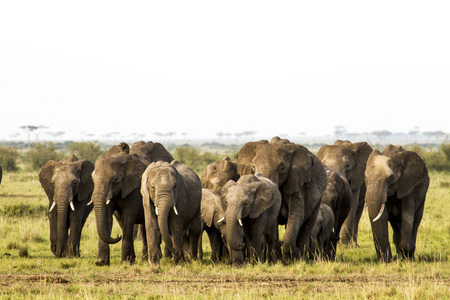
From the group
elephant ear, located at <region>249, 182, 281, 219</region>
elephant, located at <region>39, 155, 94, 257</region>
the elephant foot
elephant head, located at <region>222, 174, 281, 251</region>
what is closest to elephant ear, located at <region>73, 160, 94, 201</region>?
elephant, located at <region>39, 155, 94, 257</region>

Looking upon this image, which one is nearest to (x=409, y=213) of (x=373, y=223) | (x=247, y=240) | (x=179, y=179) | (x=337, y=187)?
(x=373, y=223)

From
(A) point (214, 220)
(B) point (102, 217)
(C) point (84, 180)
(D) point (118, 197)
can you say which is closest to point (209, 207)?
(A) point (214, 220)

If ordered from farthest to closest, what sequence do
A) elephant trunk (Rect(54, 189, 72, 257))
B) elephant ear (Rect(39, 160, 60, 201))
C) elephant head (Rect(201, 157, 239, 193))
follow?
elephant head (Rect(201, 157, 239, 193))
elephant ear (Rect(39, 160, 60, 201))
elephant trunk (Rect(54, 189, 72, 257))

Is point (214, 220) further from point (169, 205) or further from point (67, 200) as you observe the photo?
point (67, 200)

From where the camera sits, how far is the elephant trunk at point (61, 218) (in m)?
14.8

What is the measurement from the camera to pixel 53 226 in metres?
15.3

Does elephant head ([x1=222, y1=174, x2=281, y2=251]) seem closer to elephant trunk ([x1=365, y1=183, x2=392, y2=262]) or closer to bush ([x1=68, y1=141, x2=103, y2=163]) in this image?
elephant trunk ([x1=365, y1=183, x2=392, y2=262])

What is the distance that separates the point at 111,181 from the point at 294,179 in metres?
3.88

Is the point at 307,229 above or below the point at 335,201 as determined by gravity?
below

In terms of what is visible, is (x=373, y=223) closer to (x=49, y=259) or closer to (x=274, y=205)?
(x=274, y=205)

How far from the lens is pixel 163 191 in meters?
12.5

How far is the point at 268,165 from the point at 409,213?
10.3 feet

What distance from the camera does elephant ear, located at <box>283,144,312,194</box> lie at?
47.4 feet

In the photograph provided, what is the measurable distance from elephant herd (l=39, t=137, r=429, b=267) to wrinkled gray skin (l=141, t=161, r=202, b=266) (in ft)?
0.06
